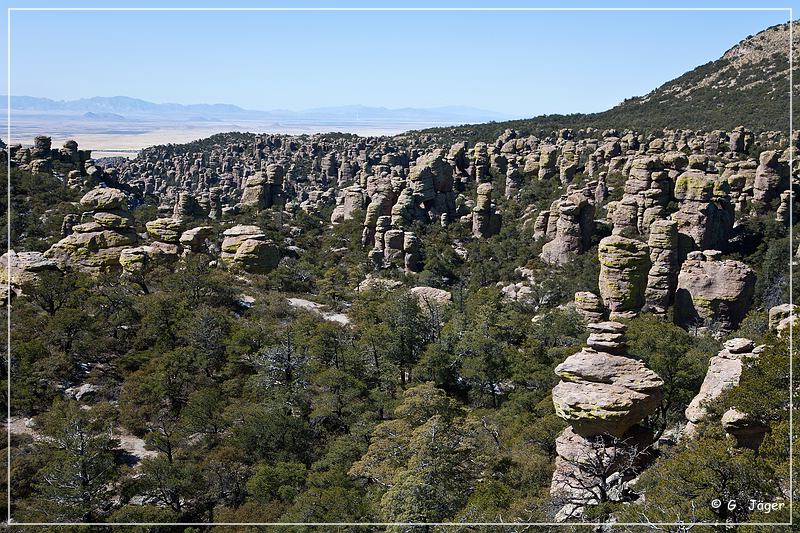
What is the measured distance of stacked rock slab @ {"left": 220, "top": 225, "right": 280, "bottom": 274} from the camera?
39.2 metres

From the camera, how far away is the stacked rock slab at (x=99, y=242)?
3444cm

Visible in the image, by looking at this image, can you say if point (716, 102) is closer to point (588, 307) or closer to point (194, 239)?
point (588, 307)

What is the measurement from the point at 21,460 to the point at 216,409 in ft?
21.1

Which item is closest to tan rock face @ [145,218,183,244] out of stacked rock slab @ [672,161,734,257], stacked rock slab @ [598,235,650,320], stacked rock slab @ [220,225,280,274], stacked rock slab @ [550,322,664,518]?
stacked rock slab @ [220,225,280,274]

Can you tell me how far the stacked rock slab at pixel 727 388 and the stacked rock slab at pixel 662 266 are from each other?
1864 centimetres

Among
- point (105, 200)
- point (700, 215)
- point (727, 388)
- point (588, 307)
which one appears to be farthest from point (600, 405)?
point (105, 200)

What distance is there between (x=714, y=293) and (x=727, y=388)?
→ 20769 mm

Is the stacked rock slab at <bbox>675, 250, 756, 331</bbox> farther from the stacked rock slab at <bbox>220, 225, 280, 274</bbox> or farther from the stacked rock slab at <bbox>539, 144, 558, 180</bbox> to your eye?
the stacked rock slab at <bbox>539, 144, 558, 180</bbox>

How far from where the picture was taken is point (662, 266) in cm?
3681

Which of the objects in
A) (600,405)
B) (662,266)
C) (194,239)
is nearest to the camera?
(600,405)

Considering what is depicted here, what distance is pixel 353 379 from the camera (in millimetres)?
25594

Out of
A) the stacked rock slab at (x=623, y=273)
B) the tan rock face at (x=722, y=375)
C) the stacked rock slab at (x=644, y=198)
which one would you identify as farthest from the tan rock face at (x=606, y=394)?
the stacked rock slab at (x=644, y=198)

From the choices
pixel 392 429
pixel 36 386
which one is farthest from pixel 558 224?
pixel 36 386

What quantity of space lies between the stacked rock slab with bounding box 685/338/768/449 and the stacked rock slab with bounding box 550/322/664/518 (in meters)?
1.20
